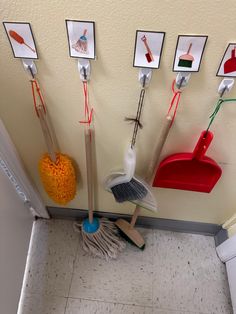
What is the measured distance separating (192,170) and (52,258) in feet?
2.38

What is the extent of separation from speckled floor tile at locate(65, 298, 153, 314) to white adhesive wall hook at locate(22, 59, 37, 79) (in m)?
0.88

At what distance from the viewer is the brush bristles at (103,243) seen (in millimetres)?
1072

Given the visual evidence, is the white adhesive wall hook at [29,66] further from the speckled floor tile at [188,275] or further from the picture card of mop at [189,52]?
the speckled floor tile at [188,275]

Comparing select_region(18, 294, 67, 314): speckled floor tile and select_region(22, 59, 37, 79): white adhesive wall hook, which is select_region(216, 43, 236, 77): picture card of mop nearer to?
select_region(22, 59, 37, 79): white adhesive wall hook

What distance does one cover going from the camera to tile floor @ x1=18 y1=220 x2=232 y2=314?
0.99 meters

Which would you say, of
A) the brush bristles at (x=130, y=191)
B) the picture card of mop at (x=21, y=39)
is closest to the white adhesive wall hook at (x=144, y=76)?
Answer: the picture card of mop at (x=21, y=39)

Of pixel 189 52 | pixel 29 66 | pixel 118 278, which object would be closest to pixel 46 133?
pixel 29 66

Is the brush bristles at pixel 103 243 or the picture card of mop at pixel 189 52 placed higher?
the picture card of mop at pixel 189 52

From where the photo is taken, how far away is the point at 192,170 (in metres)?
0.75

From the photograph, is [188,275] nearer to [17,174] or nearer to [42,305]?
[42,305]

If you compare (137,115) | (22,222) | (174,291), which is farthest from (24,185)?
(174,291)

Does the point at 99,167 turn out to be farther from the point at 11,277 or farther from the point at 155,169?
the point at 11,277

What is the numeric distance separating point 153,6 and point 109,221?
2.92 ft

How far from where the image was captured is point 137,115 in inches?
25.2
